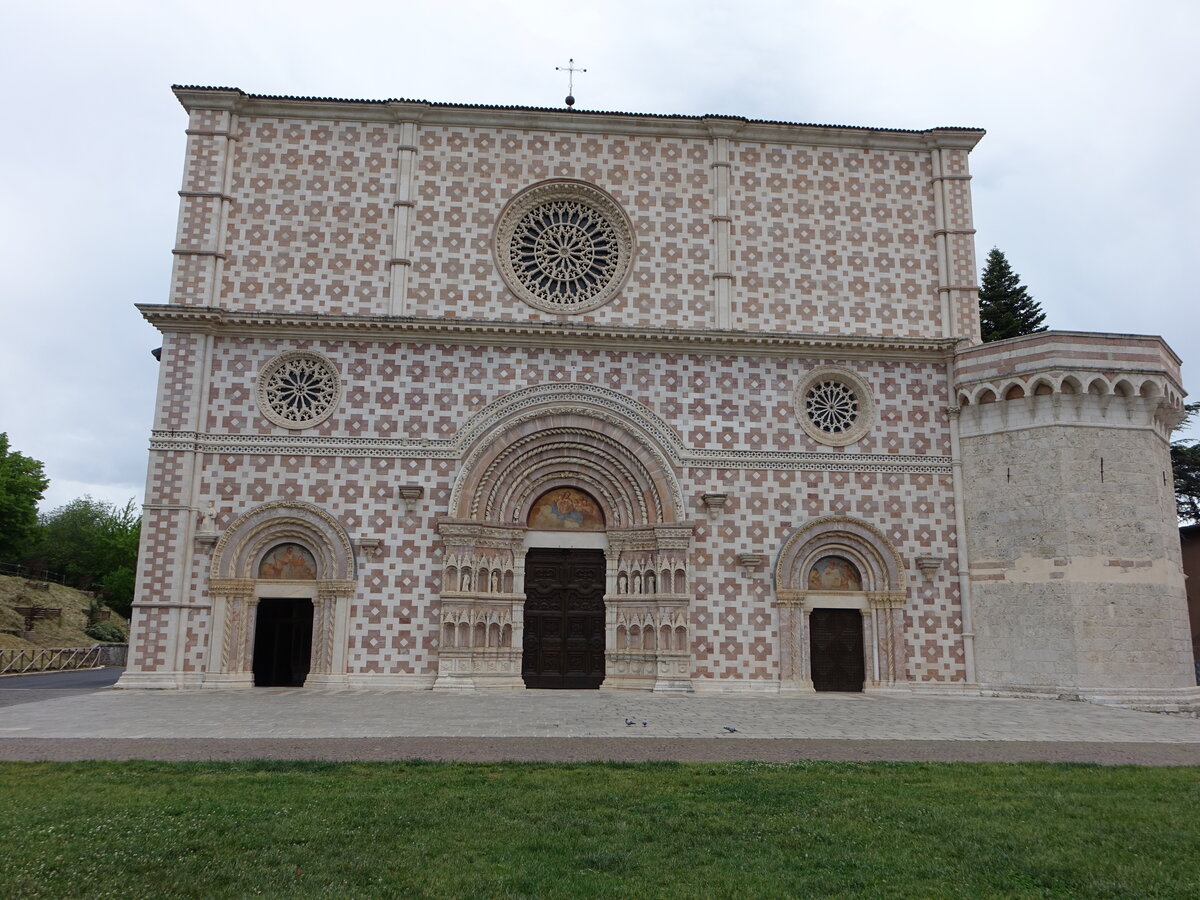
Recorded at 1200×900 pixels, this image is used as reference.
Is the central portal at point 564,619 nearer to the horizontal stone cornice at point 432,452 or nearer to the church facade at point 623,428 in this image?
the church facade at point 623,428

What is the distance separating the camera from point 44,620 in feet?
131

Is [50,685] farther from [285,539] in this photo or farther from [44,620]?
[44,620]

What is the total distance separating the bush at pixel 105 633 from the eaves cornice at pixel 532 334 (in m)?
25.1

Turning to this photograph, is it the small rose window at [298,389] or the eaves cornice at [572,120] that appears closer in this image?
the small rose window at [298,389]

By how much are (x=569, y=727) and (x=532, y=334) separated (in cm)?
1167

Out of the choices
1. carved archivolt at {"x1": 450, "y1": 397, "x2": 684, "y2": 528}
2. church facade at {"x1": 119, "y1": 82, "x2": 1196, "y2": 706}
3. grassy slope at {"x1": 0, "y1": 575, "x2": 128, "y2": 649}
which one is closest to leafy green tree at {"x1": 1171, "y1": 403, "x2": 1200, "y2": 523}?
church facade at {"x1": 119, "y1": 82, "x2": 1196, "y2": 706}

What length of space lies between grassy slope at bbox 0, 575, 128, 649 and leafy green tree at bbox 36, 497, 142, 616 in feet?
30.9

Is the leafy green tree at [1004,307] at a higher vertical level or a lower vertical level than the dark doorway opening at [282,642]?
higher

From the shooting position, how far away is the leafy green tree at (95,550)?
57.1 m

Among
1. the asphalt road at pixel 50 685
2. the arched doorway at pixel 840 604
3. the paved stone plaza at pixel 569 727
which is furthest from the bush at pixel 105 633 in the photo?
the arched doorway at pixel 840 604

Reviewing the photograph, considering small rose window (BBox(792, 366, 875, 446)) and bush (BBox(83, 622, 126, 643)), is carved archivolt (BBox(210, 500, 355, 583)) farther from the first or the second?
bush (BBox(83, 622, 126, 643))

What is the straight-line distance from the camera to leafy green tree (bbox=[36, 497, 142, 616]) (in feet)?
187

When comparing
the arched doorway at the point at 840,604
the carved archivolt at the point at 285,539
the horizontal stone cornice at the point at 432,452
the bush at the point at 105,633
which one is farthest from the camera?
the bush at the point at 105,633

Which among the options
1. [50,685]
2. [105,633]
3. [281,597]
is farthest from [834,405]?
[105,633]
